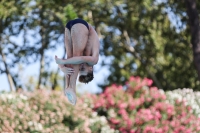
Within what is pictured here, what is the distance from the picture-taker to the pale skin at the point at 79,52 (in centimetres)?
353

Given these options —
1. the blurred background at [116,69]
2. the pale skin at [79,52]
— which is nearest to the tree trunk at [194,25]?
the blurred background at [116,69]

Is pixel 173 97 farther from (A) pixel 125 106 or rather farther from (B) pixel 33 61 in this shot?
(B) pixel 33 61

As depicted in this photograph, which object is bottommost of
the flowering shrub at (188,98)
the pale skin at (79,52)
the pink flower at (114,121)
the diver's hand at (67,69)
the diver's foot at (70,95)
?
the pink flower at (114,121)

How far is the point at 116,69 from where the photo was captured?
2059cm

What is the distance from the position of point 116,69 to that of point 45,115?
11.4 meters

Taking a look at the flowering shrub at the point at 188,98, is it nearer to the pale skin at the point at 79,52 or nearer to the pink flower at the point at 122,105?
the pink flower at the point at 122,105

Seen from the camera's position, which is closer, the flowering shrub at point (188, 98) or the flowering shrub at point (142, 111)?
the flowering shrub at point (142, 111)

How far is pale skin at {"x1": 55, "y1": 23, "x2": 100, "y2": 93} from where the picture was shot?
3529 millimetres

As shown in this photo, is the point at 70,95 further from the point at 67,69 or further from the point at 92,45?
the point at 92,45

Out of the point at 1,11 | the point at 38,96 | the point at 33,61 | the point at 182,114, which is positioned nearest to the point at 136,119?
the point at 182,114

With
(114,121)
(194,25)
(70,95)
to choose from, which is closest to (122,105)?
(114,121)

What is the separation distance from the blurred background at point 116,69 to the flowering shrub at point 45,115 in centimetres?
2

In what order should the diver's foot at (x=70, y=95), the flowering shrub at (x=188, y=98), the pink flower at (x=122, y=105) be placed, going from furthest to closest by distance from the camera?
1. the flowering shrub at (x=188, y=98)
2. the pink flower at (x=122, y=105)
3. the diver's foot at (x=70, y=95)

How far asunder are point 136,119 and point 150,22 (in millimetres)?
8783
